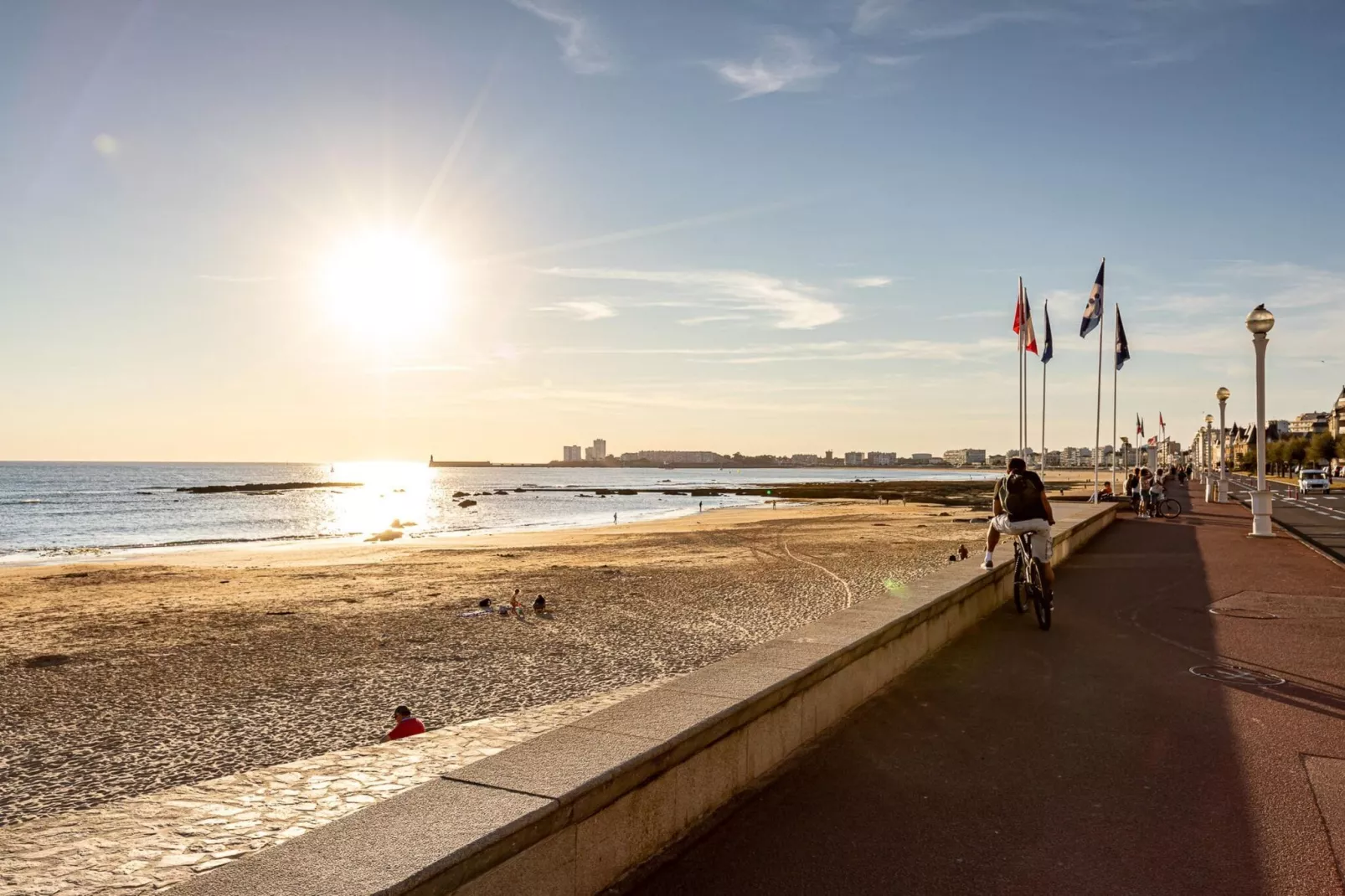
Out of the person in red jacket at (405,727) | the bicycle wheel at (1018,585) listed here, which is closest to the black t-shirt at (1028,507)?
the bicycle wheel at (1018,585)

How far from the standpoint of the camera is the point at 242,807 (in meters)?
5.31

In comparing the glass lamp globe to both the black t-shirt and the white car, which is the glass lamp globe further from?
the white car

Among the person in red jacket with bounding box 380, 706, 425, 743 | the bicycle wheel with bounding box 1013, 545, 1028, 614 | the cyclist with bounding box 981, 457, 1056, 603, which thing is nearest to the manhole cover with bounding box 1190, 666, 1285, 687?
the cyclist with bounding box 981, 457, 1056, 603

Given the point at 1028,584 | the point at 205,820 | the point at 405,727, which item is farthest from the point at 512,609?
the point at 205,820

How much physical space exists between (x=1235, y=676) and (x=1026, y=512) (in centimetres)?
304

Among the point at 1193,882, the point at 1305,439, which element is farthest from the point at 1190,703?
the point at 1305,439

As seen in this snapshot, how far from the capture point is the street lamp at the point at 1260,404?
67.8 feet

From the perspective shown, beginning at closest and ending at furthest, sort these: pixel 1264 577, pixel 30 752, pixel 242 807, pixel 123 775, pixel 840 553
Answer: pixel 242 807
pixel 123 775
pixel 30 752
pixel 1264 577
pixel 840 553

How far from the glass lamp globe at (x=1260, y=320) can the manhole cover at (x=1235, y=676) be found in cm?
1602

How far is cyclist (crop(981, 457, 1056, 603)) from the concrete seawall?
4.53 m

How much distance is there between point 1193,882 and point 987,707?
2746mm

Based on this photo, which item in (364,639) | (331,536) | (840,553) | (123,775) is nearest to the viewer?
(123,775)

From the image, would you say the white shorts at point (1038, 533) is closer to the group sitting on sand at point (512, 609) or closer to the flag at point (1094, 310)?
the group sitting on sand at point (512, 609)

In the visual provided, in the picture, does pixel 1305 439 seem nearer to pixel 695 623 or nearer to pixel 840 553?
pixel 840 553
